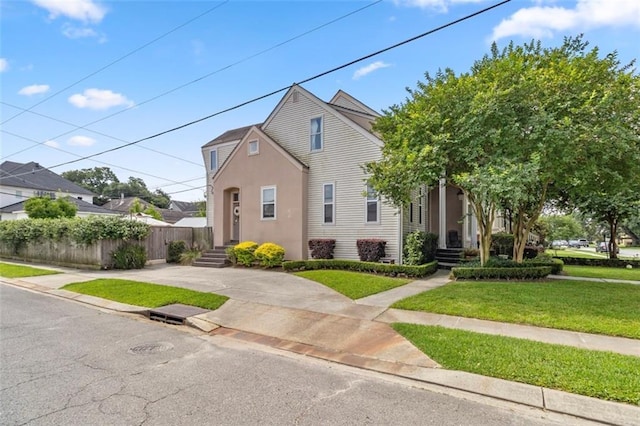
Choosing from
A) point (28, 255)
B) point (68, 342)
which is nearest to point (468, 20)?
point (68, 342)

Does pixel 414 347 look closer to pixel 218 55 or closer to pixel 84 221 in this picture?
pixel 218 55

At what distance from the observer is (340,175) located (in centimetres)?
1431

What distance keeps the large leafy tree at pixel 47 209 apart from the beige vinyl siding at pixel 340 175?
71.6 ft

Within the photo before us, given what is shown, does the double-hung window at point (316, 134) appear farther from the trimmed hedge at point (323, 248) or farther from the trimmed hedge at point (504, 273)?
the trimmed hedge at point (504, 273)

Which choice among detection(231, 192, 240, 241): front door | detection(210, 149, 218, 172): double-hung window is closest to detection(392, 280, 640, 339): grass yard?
detection(231, 192, 240, 241): front door

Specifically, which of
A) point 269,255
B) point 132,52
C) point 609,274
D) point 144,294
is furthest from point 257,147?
point 609,274

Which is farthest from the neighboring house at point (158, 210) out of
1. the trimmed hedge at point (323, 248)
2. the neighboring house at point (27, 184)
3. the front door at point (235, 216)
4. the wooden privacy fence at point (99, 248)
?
the trimmed hedge at point (323, 248)

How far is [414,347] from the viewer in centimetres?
535

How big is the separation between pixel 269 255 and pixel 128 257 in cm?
681

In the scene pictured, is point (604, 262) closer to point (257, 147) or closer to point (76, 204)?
point (257, 147)

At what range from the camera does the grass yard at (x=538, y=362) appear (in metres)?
3.91

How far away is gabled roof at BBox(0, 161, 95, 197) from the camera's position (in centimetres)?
3903

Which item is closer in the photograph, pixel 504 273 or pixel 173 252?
pixel 504 273

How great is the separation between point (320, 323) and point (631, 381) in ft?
14.9
